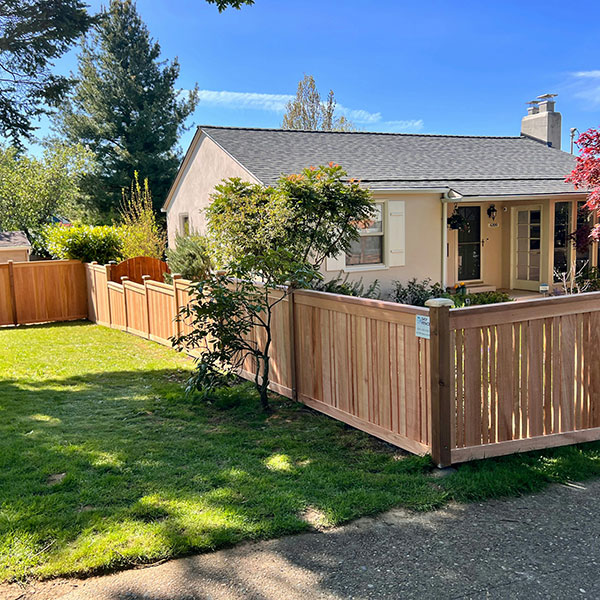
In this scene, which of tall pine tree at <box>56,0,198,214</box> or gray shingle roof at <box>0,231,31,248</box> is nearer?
gray shingle roof at <box>0,231,31,248</box>

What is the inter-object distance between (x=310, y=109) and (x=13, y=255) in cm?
2017

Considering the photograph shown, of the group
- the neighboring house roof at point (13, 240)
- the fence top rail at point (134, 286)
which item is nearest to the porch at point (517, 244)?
the fence top rail at point (134, 286)

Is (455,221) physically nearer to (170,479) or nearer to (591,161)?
(591,161)

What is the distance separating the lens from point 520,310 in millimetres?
4457

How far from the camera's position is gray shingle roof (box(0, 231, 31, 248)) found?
24417mm

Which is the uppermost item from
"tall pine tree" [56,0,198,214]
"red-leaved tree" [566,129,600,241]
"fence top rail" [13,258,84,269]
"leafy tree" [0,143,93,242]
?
"tall pine tree" [56,0,198,214]

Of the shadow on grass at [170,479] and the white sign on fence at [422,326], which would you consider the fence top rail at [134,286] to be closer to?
the shadow on grass at [170,479]

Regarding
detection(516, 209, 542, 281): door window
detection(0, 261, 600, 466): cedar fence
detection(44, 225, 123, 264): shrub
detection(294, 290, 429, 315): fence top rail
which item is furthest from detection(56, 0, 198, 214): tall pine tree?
detection(0, 261, 600, 466): cedar fence

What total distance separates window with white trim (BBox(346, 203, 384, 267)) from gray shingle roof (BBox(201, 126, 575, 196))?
818 mm

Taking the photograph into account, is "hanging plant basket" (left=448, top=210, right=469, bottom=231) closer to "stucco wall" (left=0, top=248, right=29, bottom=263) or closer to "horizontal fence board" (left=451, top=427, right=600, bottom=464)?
"horizontal fence board" (left=451, top=427, right=600, bottom=464)

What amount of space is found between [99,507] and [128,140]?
28.3 meters

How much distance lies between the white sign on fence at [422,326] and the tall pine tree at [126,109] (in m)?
26.6

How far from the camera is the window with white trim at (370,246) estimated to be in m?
13.0

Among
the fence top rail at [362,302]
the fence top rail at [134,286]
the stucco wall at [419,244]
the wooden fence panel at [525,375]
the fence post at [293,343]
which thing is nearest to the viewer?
the wooden fence panel at [525,375]
